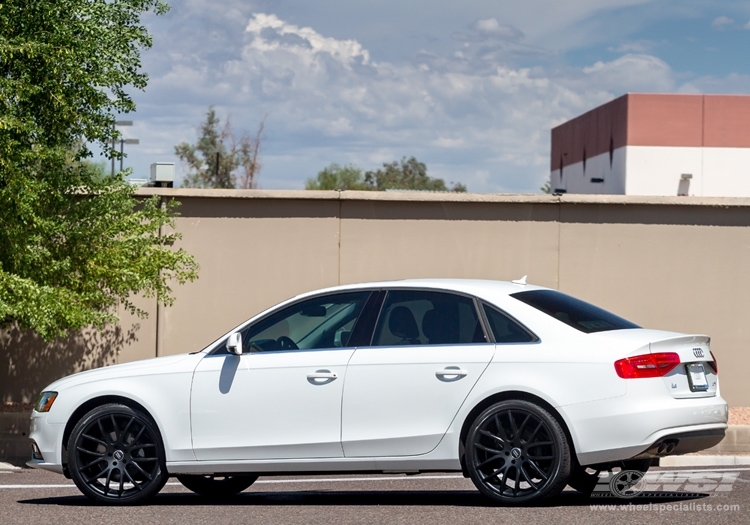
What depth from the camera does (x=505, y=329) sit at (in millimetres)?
8023

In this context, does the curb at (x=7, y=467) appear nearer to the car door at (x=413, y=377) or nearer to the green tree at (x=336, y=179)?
the car door at (x=413, y=377)

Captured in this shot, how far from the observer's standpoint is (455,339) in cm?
812

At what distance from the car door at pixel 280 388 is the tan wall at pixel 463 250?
8534mm

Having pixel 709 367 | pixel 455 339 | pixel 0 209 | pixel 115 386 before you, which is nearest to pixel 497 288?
pixel 455 339

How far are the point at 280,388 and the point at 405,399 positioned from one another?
0.93 meters

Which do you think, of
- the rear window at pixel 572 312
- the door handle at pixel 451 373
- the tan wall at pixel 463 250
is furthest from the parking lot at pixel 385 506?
the tan wall at pixel 463 250

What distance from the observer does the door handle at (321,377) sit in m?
8.15

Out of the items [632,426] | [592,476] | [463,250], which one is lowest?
[592,476]

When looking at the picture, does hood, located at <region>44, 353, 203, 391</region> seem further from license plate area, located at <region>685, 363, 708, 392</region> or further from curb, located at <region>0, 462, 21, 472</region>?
curb, located at <region>0, 462, 21, 472</region>

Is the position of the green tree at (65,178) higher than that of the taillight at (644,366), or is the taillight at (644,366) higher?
the green tree at (65,178)

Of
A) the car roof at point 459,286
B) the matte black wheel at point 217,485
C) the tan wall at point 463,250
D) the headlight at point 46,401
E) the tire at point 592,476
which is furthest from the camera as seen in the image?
the tan wall at point 463,250

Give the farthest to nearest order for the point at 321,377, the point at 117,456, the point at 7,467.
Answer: the point at 7,467 < the point at 117,456 < the point at 321,377

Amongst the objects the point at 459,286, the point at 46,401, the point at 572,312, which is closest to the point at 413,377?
the point at 459,286

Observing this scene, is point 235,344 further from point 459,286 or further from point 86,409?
point 459,286
